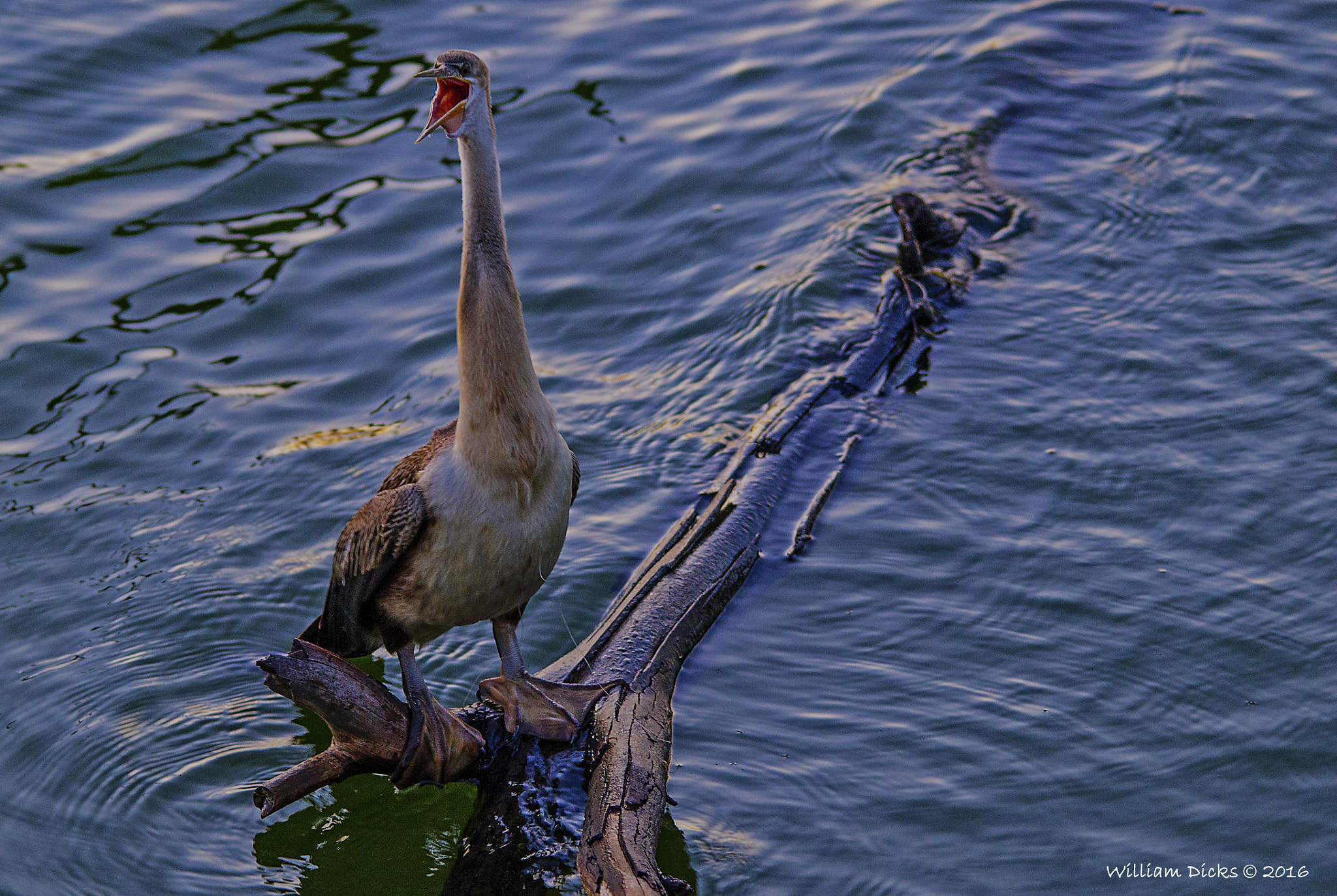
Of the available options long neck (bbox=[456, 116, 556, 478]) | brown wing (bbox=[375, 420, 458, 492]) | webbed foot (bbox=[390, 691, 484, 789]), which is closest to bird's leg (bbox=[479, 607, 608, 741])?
webbed foot (bbox=[390, 691, 484, 789])

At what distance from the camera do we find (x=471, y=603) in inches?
167

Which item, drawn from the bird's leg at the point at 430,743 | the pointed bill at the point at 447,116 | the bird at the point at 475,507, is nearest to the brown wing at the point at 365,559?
the bird at the point at 475,507

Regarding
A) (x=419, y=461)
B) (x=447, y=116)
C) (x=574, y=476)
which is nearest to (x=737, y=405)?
(x=574, y=476)

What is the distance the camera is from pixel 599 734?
4250 millimetres

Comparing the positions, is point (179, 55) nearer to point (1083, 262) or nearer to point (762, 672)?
point (1083, 262)

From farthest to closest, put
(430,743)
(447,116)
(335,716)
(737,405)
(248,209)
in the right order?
(248,209)
(737,405)
(430,743)
(335,716)
(447,116)

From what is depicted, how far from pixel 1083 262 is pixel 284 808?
17.0 ft

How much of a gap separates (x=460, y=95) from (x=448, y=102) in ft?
0.15

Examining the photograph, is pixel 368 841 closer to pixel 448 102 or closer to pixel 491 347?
pixel 491 347

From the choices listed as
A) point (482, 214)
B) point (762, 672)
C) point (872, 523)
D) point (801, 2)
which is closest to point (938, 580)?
point (872, 523)

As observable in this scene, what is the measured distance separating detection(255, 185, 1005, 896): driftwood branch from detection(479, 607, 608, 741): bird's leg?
41 mm

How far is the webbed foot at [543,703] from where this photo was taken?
4.26 m

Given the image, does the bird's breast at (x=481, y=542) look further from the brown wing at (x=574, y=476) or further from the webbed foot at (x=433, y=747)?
the webbed foot at (x=433, y=747)

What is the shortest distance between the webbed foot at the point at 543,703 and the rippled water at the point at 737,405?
596mm
